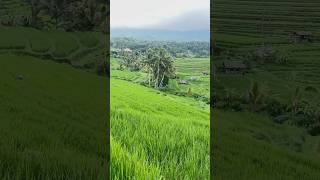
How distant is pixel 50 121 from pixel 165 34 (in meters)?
1.63

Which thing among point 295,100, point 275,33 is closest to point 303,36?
point 275,33

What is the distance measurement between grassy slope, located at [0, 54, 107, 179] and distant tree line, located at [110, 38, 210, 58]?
447 millimetres

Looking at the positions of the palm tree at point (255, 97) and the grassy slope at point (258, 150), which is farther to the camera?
the palm tree at point (255, 97)

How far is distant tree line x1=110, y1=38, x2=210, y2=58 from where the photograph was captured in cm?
451

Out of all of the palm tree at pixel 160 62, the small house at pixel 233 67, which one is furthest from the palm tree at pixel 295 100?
the palm tree at pixel 160 62

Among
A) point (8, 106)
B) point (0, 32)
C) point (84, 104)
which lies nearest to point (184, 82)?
point (84, 104)

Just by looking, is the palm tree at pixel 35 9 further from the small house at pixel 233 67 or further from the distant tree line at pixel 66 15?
the small house at pixel 233 67

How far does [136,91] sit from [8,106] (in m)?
1.27

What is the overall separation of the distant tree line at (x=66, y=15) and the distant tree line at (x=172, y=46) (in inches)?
22.5

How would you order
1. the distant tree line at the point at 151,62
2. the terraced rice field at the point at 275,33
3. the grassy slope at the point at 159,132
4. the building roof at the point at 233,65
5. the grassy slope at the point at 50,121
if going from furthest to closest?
the terraced rice field at the point at 275,33 → the building roof at the point at 233,65 → the distant tree line at the point at 151,62 → the grassy slope at the point at 159,132 → the grassy slope at the point at 50,121

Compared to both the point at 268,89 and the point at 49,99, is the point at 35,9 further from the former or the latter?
the point at 268,89

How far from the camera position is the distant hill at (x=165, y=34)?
14.5ft

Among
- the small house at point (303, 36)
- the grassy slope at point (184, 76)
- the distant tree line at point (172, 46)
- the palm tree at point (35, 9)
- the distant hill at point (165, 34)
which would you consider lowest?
the grassy slope at point (184, 76)

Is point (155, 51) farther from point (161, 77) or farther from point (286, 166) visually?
point (286, 166)
